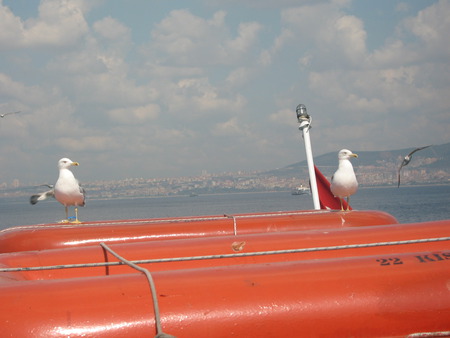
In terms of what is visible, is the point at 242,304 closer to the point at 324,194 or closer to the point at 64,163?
the point at 64,163

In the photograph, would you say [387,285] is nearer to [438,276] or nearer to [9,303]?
[438,276]

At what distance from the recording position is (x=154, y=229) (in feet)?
25.4

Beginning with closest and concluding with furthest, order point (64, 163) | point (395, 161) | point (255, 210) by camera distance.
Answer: point (64, 163) → point (255, 210) → point (395, 161)

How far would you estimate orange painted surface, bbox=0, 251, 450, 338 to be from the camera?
3.31 m

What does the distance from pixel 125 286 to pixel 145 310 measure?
0.77 feet

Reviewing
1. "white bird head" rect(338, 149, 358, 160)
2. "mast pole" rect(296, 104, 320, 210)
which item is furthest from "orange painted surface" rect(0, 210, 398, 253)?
"mast pole" rect(296, 104, 320, 210)

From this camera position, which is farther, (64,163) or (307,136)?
(307,136)

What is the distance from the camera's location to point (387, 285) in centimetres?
363

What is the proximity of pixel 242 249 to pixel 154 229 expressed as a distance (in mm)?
2243

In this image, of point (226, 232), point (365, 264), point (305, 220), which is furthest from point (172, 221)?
point (365, 264)

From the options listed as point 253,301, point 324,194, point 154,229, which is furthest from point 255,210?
point 253,301

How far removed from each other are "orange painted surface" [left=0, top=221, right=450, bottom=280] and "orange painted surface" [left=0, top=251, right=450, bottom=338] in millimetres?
Result: 1690

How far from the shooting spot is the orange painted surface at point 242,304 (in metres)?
3.31

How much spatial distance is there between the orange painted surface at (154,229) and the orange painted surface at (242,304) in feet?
13.0
